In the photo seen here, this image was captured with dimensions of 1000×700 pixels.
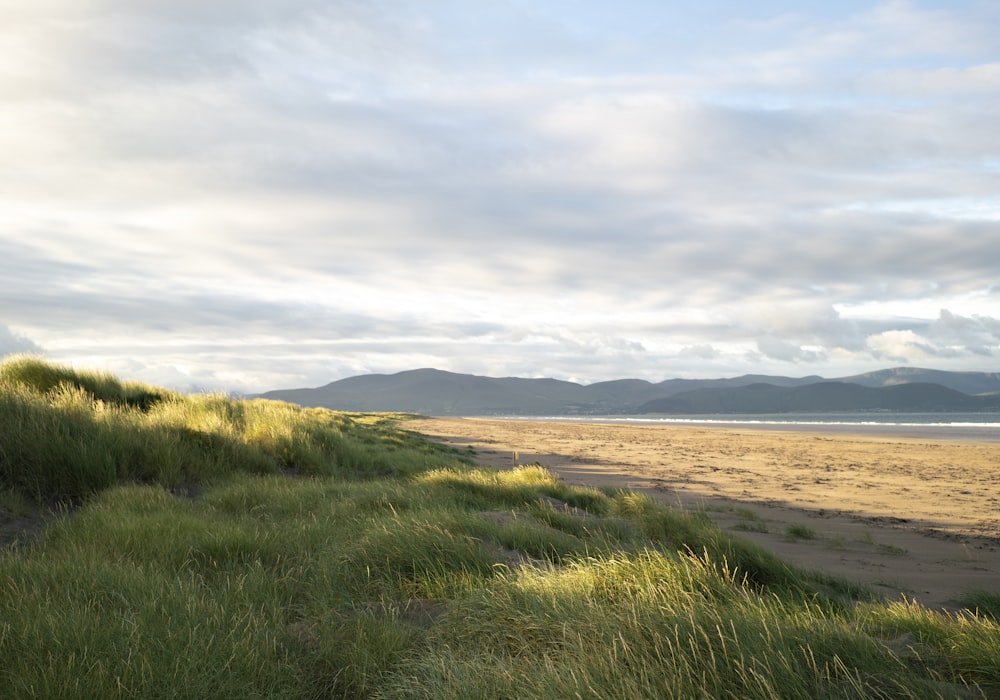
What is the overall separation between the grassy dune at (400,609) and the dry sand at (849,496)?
2.40 metres

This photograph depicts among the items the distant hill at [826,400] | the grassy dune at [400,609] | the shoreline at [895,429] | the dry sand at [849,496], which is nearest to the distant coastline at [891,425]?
the shoreline at [895,429]

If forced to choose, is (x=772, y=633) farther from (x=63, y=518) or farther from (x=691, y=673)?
(x=63, y=518)

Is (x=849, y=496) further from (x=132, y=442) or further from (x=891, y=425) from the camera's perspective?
(x=891, y=425)

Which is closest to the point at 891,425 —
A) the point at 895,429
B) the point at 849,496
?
the point at 895,429

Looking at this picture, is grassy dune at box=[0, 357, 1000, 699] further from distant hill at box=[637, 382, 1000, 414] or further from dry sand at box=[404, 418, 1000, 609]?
distant hill at box=[637, 382, 1000, 414]

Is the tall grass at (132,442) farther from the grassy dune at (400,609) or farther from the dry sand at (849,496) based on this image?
the dry sand at (849,496)

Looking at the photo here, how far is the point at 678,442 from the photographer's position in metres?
36.7

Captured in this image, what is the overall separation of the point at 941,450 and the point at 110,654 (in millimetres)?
33951

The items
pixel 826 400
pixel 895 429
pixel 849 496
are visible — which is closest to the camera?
pixel 849 496

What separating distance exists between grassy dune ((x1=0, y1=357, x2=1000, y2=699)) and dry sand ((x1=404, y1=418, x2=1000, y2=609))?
2.40 meters

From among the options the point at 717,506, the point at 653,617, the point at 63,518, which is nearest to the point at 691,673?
the point at 653,617

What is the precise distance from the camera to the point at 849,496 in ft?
51.2

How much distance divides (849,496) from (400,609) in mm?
14603

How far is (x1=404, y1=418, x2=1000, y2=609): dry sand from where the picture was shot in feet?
27.8
